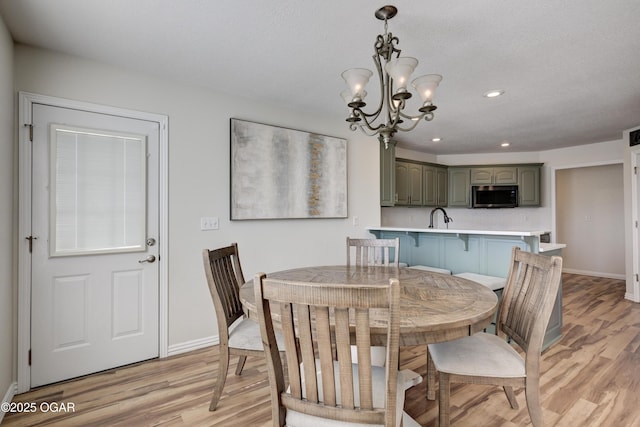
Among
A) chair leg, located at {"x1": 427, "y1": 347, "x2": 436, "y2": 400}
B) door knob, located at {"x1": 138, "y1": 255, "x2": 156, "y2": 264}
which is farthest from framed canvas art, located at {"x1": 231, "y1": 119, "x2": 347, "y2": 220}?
chair leg, located at {"x1": 427, "y1": 347, "x2": 436, "y2": 400}

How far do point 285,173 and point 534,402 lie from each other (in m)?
2.64

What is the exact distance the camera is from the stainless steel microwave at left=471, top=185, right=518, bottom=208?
5711 millimetres

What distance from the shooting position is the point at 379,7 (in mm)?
1728

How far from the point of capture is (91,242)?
2.38 metres

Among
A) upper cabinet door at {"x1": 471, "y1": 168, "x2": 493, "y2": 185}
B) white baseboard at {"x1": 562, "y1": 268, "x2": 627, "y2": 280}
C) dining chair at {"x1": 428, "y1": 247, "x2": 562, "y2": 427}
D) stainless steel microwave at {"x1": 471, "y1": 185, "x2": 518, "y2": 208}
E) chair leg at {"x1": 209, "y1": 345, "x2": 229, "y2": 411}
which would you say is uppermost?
upper cabinet door at {"x1": 471, "y1": 168, "x2": 493, "y2": 185}

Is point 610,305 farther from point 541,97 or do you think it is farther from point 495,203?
point 541,97

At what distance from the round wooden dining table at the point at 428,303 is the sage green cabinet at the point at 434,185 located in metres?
3.61

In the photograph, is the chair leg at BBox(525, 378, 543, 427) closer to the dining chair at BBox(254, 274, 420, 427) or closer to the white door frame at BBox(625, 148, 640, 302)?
the dining chair at BBox(254, 274, 420, 427)

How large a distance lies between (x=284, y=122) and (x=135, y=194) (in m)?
1.61

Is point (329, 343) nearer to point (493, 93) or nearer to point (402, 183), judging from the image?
point (493, 93)

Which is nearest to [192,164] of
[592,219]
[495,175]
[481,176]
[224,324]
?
[224,324]

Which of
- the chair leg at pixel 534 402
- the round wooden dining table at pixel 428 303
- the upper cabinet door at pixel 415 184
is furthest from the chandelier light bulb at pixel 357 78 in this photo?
the upper cabinet door at pixel 415 184

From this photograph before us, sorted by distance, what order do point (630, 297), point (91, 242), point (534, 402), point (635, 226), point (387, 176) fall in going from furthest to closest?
point (387, 176) → point (630, 297) → point (635, 226) → point (91, 242) → point (534, 402)

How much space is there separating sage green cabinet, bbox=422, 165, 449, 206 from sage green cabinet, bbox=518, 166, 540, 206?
1.26 metres
